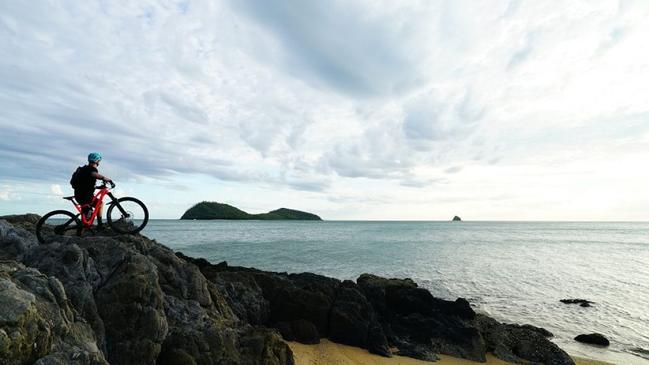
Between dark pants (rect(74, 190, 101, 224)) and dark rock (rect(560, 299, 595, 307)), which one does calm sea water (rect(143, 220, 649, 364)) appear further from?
dark pants (rect(74, 190, 101, 224))

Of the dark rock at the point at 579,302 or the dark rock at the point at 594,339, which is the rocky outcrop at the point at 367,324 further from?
the dark rock at the point at 579,302

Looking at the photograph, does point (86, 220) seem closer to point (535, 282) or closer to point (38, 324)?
point (38, 324)

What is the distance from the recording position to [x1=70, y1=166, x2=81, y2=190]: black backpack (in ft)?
39.8

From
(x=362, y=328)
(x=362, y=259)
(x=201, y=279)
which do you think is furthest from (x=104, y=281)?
(x=362, y=259)

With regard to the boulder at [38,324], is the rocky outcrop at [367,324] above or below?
below

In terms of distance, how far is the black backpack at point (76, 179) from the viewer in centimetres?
1212

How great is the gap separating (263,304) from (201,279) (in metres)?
5.25

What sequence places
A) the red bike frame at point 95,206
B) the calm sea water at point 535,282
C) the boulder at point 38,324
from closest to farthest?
the boulder at point 38,324 < the red bike frame at point 95,206 < the calm sea water at point 535,282

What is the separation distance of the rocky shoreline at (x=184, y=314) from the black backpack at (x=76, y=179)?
184 centimetres

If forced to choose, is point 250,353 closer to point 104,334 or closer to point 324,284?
point 104,334

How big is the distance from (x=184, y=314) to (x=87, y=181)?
547cm

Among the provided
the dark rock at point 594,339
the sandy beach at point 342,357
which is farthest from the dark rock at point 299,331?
the dark rock at point 594,339

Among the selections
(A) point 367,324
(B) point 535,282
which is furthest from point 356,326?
(B) point 535,282

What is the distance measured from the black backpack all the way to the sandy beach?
9.57 meters
